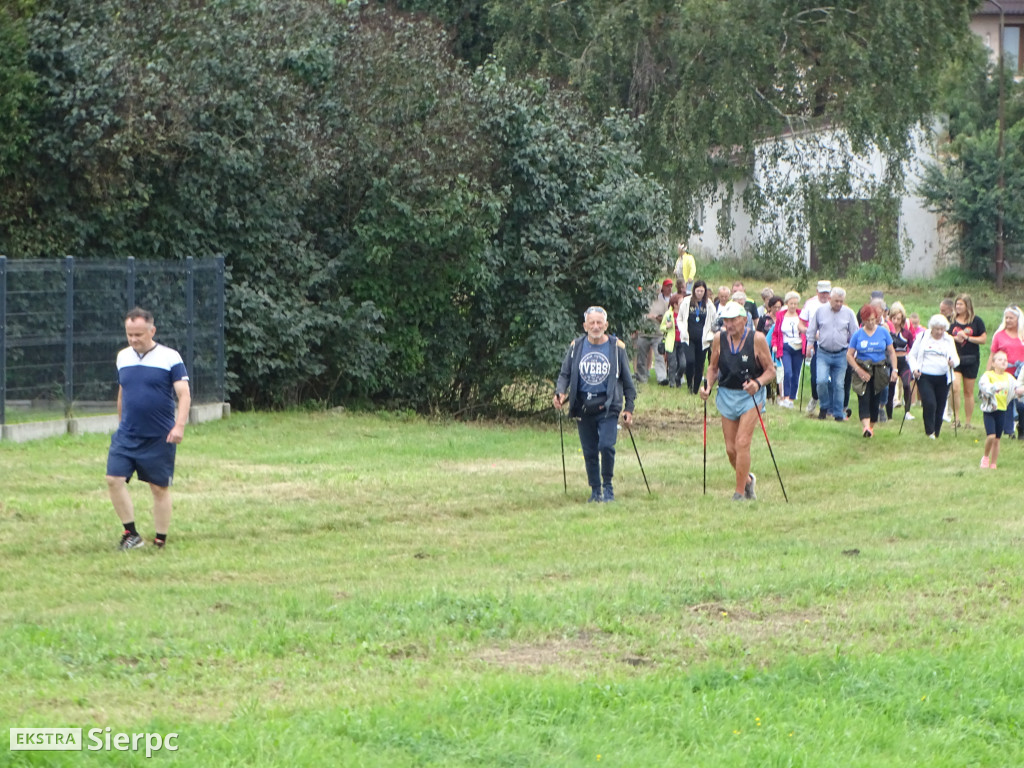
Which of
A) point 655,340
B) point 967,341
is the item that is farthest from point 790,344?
point 655,340

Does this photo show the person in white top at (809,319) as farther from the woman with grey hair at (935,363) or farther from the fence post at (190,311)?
the fence post at (190,311)

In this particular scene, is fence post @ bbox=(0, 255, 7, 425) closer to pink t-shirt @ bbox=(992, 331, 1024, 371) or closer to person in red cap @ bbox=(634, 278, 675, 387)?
pink t-shirt @ bbox=(992, 331, 1024, 371)

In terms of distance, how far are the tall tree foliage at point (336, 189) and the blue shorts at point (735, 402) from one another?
6.98 metres

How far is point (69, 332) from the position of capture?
54.4ft

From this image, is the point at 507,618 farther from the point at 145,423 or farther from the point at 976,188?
the point at 976,188

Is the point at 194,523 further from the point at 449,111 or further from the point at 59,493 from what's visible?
the point at 449,111

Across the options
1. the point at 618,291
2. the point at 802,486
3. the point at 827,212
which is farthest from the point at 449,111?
the point at 827,212

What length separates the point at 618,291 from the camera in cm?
2123

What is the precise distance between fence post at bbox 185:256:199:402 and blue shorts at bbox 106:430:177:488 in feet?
24.6

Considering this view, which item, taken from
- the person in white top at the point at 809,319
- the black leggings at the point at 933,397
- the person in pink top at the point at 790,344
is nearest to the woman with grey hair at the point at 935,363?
the black leggings at the point at 933,397

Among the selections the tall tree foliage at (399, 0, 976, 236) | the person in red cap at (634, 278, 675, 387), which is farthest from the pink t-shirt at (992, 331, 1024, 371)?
the tall tree foliage at (399, 0, 976, 236)

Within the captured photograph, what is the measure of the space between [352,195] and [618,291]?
165 inches

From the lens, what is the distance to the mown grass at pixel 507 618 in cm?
644

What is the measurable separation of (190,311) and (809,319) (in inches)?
400
